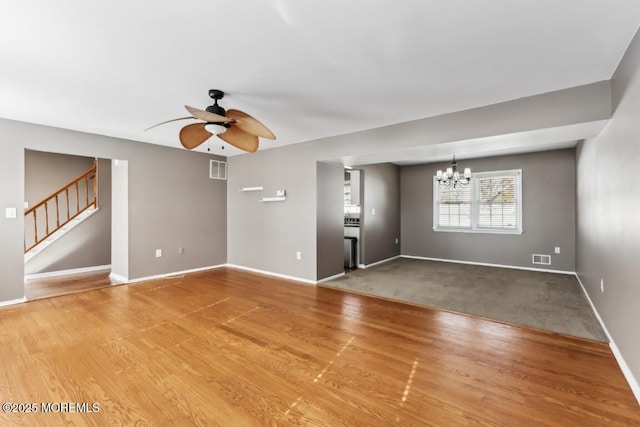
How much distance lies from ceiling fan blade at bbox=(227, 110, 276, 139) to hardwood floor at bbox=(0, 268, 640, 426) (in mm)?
1997

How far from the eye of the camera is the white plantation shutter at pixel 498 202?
20.4 ft

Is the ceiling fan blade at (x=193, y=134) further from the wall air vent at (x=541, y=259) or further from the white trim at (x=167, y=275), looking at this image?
the wall air vent at (x=541, y=259)

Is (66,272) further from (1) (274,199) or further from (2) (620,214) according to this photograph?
(2) (620,214)

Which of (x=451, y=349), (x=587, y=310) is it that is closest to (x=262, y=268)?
(x=451, y=349)

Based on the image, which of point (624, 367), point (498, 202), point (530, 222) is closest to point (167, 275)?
point (624, 367)

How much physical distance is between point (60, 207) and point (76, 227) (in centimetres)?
64

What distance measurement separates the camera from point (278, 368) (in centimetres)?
231

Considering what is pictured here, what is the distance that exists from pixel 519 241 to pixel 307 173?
4.73m

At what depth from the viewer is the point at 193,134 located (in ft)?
9.82

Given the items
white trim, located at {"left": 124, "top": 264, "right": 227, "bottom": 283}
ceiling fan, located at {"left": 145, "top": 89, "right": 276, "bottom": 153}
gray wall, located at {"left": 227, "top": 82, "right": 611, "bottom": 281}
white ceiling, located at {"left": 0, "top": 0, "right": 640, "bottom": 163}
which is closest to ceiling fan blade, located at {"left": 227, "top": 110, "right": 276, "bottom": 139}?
ceiling fan, located at {"left": 145, "top": 89, "right": 276, "bottom": 153}

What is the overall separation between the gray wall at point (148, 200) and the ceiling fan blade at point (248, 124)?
3.26 metres

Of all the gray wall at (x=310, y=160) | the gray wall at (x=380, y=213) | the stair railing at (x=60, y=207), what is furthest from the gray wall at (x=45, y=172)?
the gray wall at (x=380, y=213)

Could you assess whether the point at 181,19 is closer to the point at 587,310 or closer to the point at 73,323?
the point at 73,323

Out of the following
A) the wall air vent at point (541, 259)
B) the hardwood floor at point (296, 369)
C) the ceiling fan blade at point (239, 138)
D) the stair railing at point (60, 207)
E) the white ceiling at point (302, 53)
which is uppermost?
the white ceiling at point (302, 53)
